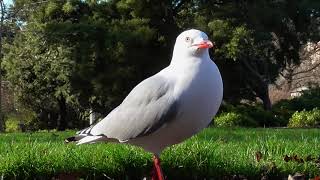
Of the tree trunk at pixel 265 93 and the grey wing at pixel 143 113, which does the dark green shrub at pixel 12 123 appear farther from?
the grey wing at pixel 143 113

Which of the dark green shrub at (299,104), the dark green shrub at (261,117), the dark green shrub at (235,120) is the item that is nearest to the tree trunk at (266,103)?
the dark green shrub at (299,104)

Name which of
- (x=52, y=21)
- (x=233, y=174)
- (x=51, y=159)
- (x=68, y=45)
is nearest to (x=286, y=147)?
(x=233, y=174)

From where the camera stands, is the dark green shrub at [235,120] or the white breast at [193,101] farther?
the dark green shrub at [235,120]

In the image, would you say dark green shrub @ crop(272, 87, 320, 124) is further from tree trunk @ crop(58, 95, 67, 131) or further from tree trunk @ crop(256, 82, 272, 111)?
tree trunk @ crop(58, 95, 67, 131)

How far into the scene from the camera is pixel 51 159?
3912 millimetres

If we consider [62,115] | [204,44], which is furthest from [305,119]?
[204,44]

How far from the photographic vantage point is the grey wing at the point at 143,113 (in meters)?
2.93

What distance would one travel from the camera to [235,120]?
17.2 meters

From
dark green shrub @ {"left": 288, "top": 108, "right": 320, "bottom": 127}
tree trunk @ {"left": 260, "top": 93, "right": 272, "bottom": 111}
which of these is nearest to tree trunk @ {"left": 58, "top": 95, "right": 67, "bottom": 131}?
tree trunk @ {"left": 260, "top": 93, "right": 272, "bottom": 111}

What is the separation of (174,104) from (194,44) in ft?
1.12

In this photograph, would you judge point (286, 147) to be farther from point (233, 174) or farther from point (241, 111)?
point (241, 111)

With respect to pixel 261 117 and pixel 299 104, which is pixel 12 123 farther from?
pixel 261 117

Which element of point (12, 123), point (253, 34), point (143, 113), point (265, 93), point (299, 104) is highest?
point (253, 34)

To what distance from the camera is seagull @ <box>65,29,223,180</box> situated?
289 cm
